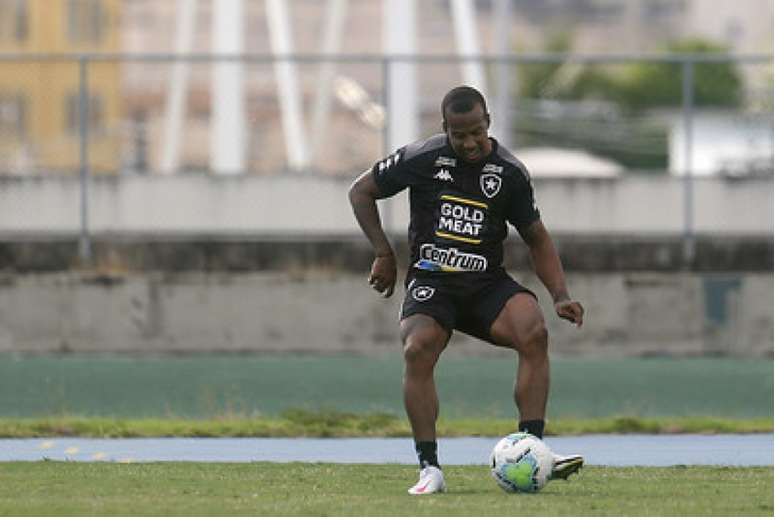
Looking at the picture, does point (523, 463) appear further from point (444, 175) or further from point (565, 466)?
point (444, 175)

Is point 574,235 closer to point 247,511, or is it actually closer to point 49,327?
point 49,327

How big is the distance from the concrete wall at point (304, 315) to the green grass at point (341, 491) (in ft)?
24.6

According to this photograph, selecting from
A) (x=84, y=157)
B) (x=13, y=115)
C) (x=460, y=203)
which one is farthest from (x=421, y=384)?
(x=13, y=115)

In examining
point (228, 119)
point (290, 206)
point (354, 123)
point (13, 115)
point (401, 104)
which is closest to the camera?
point (290, 206)

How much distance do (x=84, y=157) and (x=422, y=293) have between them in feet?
36.7

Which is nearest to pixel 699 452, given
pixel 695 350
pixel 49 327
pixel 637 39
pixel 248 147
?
pixel 695 350

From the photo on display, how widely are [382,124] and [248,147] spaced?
17.9 feet

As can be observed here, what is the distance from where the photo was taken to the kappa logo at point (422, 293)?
36.1 ft

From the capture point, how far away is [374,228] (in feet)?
36.9

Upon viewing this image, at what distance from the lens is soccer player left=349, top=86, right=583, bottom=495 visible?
10766 mm

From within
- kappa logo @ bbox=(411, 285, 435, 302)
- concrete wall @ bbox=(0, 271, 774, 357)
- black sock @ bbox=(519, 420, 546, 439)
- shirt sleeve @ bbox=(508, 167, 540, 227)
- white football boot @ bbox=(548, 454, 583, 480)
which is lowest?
concrete wall @ bbox=(0, 271, 774, 357)

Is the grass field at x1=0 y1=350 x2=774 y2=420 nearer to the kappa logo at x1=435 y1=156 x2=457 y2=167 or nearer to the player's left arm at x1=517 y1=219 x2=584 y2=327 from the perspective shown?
the player's left arm at x1=517 y1=219 x2=584 y2=327

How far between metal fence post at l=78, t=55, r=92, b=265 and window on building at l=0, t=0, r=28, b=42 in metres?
24.5

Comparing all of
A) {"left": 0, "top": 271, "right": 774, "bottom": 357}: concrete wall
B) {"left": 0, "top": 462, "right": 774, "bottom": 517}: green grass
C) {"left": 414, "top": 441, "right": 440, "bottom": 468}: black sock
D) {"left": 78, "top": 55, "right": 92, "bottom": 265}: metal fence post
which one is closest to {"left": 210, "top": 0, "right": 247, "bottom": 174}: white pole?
{"left": 78, "top": 55, "right": 92, "bottom": 265}: metal fence post
